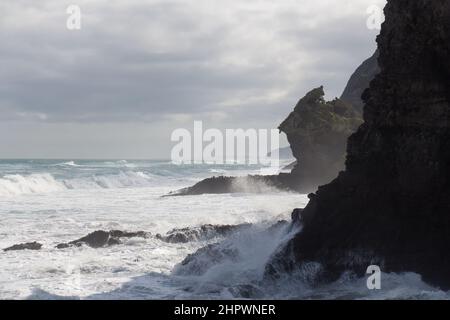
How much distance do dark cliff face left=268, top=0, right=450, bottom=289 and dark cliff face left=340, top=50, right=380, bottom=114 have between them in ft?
119

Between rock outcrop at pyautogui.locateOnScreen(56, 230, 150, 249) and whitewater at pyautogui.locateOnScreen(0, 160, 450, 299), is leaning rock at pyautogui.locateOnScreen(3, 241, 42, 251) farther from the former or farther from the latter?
rock outcrop at pyautogui.locateOnScreen(56, 230, 150, 249)

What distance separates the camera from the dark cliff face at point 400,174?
42.5ft

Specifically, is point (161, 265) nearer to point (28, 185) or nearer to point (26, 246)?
point (26, 246)

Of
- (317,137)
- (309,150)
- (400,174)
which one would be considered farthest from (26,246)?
(309,150)

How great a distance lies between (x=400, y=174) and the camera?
13734 millimetres

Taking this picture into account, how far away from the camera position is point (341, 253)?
13.8m

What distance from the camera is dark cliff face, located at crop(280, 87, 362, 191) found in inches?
1610

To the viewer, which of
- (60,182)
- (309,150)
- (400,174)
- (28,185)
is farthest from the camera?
(60,182)

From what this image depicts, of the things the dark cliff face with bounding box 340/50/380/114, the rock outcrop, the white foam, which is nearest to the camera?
the rock outcrop

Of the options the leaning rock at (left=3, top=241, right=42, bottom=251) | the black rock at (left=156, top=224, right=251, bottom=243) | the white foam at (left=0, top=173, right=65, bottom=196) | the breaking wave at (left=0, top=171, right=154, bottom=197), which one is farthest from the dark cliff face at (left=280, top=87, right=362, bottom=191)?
the leaning rock at (left=3, top=241, right=42, bottom=251)

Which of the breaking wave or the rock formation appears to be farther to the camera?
the breaking wave

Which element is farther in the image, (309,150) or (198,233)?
(309,150)

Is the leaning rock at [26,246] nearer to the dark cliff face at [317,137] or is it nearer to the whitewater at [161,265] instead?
the whitewater at [161,265]

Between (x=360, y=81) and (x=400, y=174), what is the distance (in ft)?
172
